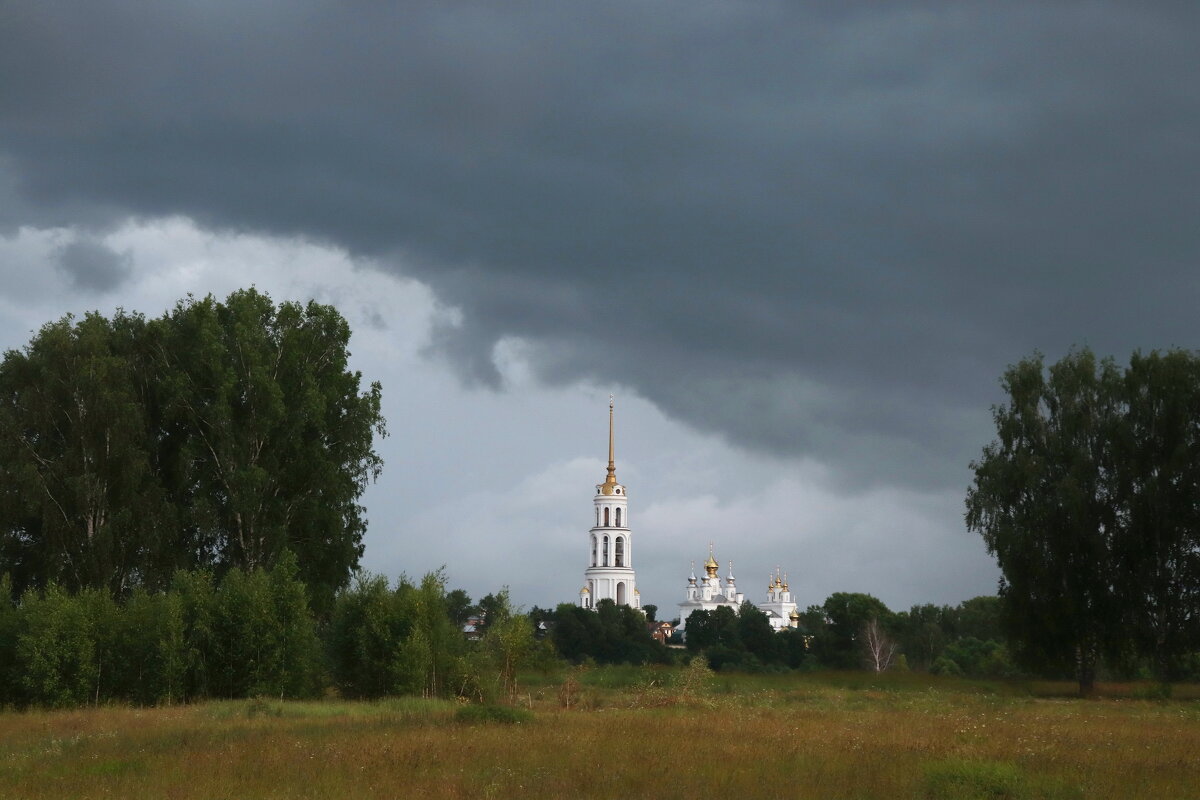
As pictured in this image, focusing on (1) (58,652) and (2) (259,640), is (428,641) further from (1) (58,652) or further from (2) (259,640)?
(1) (58,652)

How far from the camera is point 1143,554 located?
173ft

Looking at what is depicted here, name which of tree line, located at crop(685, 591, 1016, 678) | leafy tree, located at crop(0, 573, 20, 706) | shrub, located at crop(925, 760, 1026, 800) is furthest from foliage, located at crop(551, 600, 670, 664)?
shrub, located at crop(925, 760, 1026, 800)

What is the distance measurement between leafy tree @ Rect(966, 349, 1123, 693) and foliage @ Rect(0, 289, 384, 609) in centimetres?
2769

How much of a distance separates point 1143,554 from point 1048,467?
516 cm

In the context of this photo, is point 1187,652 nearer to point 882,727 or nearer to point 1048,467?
point 1048,467

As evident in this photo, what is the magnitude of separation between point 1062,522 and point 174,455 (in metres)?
37.4

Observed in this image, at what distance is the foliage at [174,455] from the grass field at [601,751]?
15142 millimetres

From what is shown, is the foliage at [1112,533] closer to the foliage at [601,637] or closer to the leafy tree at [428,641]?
the leafy tree at [428,641]

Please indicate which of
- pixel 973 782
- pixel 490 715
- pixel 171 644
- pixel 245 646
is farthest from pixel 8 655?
pixel 973 782

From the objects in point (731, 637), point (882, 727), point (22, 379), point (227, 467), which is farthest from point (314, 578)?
point (731, 637)

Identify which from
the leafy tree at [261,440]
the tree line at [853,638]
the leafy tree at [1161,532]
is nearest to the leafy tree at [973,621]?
the tree line at [853,638]

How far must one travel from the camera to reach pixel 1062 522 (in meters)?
52.7

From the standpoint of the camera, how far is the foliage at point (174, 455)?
50.9 meters

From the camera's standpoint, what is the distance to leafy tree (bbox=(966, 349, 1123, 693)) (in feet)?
172
